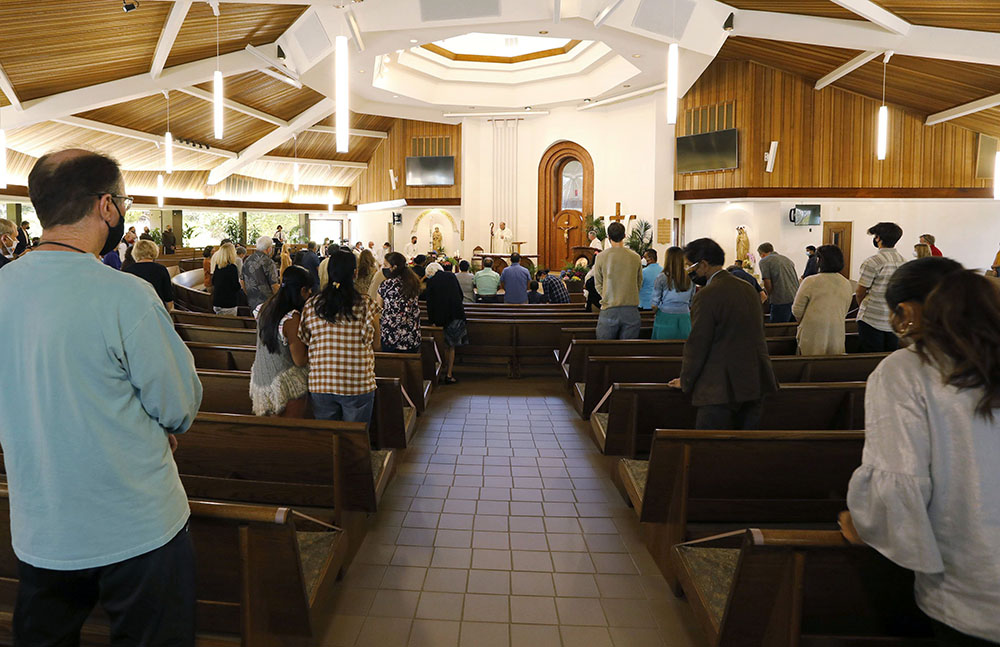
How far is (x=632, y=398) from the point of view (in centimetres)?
371

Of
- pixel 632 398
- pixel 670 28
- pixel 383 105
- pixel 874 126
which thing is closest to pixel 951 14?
pixel 670 28

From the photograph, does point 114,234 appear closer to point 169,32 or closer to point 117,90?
point 169,32

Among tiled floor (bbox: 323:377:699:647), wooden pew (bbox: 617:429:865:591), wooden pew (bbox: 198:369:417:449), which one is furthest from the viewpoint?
wooden pew (bbox: 198:369:417:449)

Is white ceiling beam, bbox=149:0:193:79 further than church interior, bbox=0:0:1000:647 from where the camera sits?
Yes

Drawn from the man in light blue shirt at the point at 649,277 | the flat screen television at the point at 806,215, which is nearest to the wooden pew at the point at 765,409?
the man in light blue shirt at the point at 649,277

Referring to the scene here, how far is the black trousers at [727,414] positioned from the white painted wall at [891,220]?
39.8ft

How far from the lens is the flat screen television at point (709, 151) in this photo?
47.1 feet

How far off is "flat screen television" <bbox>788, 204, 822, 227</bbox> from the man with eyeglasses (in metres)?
14.9

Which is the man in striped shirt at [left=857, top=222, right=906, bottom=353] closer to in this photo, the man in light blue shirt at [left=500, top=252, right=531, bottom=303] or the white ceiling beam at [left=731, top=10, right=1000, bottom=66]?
the man in light blue shirt at [left=500, top=252, right=531, bottom=303]

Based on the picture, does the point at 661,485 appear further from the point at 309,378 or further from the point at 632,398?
the point at 309,378

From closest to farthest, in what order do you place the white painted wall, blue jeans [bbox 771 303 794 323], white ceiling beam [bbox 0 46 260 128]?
blue jeans [bbox 771 303 794 323] < white ceiling beam [bbox 0 46 260 128] < the white painted wall

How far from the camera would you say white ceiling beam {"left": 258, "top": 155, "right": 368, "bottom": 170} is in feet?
68.1

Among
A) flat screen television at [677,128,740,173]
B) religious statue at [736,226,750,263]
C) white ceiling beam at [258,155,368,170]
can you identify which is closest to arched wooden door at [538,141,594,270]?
flat screen television at [677,128,740,173]

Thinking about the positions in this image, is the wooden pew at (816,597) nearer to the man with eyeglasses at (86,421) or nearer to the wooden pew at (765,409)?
the man with eyeglasses at (86,421)
